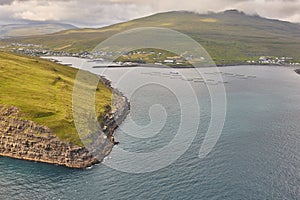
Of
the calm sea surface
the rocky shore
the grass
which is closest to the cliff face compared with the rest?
the rocky shore

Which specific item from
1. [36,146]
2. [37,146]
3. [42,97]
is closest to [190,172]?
[37,146]

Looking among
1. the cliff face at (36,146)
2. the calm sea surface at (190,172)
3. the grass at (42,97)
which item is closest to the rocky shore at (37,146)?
the cliff face at (36,146)

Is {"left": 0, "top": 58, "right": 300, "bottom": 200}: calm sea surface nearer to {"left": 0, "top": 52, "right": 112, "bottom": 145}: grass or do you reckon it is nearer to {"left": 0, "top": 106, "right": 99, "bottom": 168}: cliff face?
{"left": 0, "top": 106, "right": 99, "bottom": 168}: cliff face

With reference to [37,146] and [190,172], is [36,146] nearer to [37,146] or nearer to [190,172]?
[37,146]

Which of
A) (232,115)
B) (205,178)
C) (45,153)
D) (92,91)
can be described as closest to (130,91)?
(92,91)

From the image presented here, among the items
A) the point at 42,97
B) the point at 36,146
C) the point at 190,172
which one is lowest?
the point at 190,172

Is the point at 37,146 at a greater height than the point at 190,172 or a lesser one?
greater
